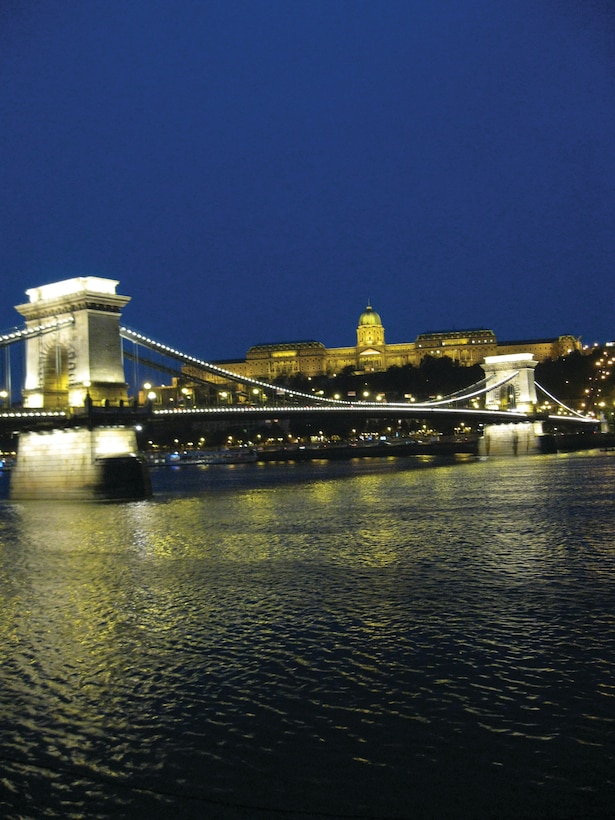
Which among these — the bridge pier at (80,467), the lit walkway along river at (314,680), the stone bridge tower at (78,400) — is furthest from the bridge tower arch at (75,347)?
the lit walkway along river at (314,680)

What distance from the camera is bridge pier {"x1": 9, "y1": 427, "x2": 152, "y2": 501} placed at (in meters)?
32.6

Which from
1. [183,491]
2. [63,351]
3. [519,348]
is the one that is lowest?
[183,491]

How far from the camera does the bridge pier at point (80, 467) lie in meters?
32.6

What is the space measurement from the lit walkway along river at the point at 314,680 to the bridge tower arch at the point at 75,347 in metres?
18.5

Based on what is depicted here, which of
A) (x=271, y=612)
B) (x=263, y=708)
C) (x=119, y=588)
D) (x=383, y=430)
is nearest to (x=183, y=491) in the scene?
(x=119, y=588)

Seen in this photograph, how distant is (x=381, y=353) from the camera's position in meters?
160

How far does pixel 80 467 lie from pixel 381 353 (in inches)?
5122

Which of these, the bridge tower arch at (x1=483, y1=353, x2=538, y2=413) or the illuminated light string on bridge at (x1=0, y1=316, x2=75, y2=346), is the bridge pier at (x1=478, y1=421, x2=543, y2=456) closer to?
the bridge tower arch at (x1=483, y1=353, x2=538, y2=413)

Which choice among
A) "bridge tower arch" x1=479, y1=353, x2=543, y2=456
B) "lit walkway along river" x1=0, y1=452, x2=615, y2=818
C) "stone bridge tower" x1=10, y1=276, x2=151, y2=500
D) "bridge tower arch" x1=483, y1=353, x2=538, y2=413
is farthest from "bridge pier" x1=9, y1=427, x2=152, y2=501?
"bridge tower arch" x1=483, y1=353, x2=538, y2=413

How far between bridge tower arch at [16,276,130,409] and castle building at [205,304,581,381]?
11231 centimetres

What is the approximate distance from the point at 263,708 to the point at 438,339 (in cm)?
15300

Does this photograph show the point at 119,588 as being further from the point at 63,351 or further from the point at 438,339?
the point at 438,339

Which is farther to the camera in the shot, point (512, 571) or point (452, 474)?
point (452, 474)

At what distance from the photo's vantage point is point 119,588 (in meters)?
13.1
